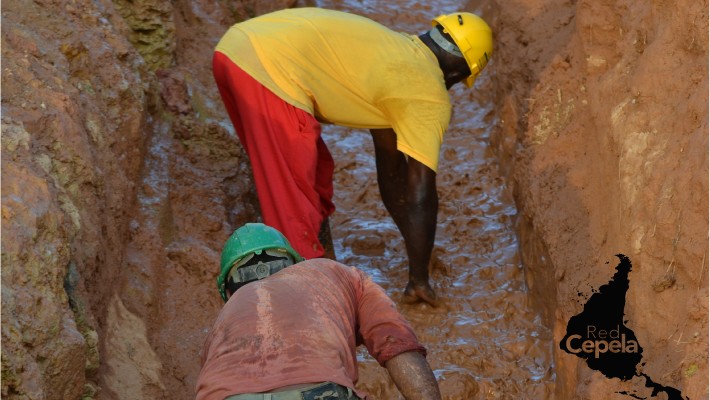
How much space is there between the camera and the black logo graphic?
11.5 feet

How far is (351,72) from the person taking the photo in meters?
4.53

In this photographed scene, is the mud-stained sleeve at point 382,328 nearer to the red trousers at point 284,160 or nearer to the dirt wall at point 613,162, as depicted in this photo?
the dirt wall at point 613,162

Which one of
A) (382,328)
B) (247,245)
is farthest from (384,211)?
(382,328)

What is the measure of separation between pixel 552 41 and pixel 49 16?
246cm

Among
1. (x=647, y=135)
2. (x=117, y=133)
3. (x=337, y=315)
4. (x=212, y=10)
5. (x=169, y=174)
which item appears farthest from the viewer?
(x=212, y=10)

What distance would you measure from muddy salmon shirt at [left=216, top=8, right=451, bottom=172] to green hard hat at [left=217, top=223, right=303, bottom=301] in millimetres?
1348

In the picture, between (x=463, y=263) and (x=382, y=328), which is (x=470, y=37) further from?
(x=382, y=328)

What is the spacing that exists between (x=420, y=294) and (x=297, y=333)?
2.05m

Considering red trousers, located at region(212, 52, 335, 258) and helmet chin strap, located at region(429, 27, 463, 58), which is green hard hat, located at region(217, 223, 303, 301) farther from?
helmet chin strap, located at region(429, 27, 463, 58)

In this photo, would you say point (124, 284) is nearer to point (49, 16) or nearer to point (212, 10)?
point (49, 16)

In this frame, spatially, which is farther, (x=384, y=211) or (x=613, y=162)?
(x=384, y=211)

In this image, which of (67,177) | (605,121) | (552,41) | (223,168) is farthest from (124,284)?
(552,41)

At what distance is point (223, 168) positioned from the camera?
5.25 meters

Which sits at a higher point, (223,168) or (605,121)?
(605,121)
